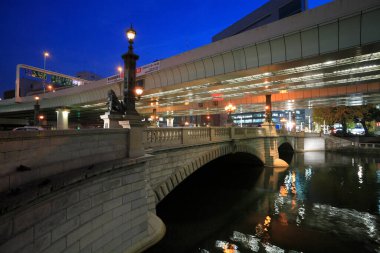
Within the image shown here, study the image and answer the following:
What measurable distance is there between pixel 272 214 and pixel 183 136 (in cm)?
684

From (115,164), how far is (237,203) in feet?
34.3

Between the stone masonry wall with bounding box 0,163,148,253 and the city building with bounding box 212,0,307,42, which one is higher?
the city building with bounding box 212,0,307,42

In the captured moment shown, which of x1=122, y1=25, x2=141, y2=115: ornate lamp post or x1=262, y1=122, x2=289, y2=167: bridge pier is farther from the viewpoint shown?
x1=262, y1=122, x2=289, y2=167: bridge pier

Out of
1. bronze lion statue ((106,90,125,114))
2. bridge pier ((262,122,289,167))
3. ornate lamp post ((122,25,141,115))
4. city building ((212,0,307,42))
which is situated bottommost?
bridge pier ((262,122,289,167))

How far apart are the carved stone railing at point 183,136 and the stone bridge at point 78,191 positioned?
8cm

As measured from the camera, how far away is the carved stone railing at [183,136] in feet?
35.6

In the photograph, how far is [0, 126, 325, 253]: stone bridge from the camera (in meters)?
4.39

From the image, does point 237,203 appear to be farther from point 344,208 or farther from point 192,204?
point 344,208

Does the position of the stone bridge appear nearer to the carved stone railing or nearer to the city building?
the carved stone railing

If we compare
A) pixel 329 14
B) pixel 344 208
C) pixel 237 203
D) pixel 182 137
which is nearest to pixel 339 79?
pixel 329 14

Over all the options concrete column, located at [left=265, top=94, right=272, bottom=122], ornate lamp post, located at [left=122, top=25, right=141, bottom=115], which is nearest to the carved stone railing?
ornate lamp post, located at [left=122, top=25, right=141, bottom=115]

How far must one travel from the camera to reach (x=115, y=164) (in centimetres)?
704

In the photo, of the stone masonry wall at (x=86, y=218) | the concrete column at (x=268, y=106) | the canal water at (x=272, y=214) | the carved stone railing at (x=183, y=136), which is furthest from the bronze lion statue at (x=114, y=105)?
the concrete column at (x=268, y=106)

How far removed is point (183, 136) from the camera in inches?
512
